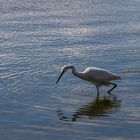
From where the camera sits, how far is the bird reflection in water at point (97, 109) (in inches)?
508

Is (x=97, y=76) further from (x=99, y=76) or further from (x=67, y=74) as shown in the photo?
(x=67, y=74)

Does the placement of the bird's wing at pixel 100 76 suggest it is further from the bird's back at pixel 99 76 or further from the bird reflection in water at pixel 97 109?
the bird reflection in water at pixel 97 109

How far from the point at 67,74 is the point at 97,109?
322cm

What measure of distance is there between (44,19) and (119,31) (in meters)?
5.28

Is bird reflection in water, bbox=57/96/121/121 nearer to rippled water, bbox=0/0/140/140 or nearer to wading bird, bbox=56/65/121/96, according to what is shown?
rippled water, bbox=0/0/140/140

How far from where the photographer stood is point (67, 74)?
663 inches

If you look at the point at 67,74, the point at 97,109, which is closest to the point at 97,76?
the point at 97,109

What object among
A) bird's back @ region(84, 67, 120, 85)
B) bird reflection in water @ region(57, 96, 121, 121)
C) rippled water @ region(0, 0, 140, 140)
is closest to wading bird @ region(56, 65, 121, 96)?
bird's back @ region(84, 67, 120, 85)

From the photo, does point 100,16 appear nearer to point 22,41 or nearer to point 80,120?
point 22,41

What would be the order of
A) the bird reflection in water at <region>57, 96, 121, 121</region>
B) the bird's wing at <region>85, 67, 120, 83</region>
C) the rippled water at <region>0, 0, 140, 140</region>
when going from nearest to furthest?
the rippled water at <region>0, 0, 140, 140</region>
the bird reflection in water at <region>57, 96, 121, 121</region>
the bird's wing at <region>85, 67, 120, 83</region>

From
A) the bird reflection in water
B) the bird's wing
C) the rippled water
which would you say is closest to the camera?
the rippled water

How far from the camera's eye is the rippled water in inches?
469

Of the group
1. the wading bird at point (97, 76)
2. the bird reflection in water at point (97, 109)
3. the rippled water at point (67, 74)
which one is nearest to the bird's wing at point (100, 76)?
the wading bird at point (97, 76)

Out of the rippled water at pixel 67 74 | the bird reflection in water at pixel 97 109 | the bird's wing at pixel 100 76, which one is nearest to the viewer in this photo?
the rippled water at pixel 67 74
